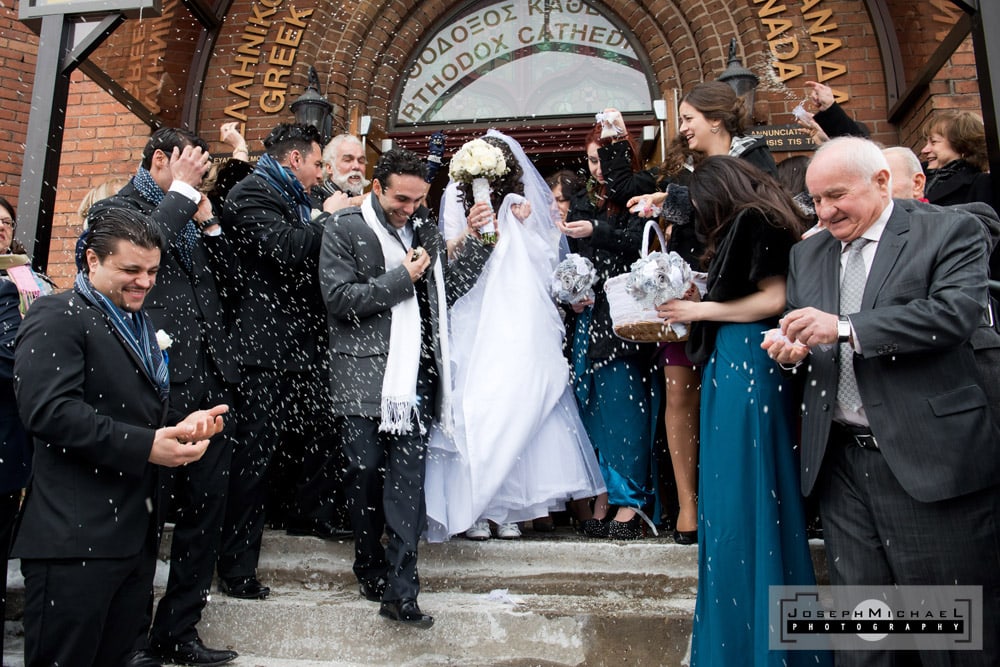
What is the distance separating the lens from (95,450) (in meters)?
2.63

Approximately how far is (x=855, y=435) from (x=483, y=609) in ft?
5.91

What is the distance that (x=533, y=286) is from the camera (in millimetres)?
4547

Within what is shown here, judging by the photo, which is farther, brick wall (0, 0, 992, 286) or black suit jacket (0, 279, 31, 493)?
brick wall (0, 0, 992, 286)

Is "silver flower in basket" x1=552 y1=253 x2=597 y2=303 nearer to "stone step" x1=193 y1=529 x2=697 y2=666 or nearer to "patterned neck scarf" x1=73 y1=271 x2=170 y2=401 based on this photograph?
"stone step" x1=193 y1=529 x2=697 y2=666

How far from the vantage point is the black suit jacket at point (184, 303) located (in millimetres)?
3684

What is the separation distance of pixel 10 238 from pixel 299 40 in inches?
168

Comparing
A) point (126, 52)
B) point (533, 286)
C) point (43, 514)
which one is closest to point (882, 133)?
point (533, 286)

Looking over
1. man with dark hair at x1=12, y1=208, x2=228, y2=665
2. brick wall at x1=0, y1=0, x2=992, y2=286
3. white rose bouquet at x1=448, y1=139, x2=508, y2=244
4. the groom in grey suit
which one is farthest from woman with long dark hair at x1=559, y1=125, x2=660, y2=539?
brick wall at x1=0, y1=0, x2=992, y2=286

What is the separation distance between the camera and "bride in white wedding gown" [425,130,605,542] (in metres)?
4.16

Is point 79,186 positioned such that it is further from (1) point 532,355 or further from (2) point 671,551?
(2) point 671,551

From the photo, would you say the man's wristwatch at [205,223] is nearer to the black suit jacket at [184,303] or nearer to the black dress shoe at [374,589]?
the black suit jacket at [184,303]

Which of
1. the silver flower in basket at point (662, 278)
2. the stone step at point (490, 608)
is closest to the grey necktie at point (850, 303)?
the silver flower in basket at point (662, 278)

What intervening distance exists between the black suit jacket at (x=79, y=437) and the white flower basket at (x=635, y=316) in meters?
2.02

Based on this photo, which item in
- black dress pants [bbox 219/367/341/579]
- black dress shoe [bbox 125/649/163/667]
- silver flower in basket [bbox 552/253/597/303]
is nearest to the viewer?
black dress shoe [bbox 125/649/163/667]
